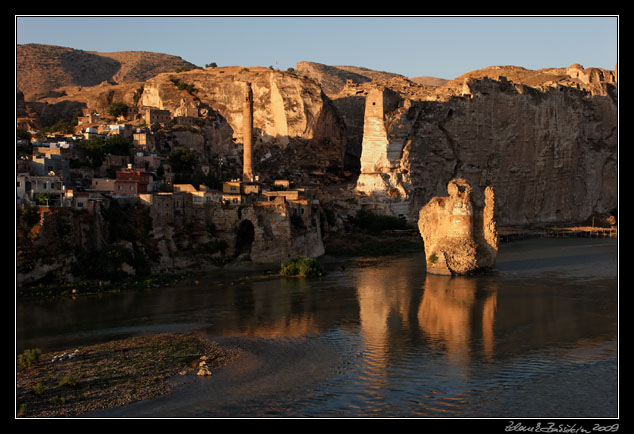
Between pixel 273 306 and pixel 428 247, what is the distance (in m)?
9.37

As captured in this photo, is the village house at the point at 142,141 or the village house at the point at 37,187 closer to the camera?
the village house at the point at 37,187

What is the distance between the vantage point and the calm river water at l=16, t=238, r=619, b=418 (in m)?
17.6

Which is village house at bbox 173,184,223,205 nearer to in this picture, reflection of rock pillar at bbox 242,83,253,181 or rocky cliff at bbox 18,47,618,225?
reflection of rock pillar at bbox 242,83,253,181

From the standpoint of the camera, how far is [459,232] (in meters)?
33.6

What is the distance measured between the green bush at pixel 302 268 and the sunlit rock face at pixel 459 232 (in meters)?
5.17

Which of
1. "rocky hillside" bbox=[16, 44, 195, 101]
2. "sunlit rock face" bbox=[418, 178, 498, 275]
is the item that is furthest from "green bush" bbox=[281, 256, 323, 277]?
"rocky hillside" bbox=[16, 44, 195, 101]

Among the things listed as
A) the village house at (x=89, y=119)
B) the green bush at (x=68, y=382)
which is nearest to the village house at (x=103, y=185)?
the green bush at (x=68, y=382)

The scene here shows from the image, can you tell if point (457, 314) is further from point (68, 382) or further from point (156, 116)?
point (156, 116)

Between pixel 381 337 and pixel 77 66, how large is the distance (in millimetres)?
95856

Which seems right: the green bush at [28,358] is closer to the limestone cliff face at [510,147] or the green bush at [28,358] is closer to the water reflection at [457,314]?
the water reflection at [457,314]

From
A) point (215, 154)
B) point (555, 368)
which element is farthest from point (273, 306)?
point (215, 154)

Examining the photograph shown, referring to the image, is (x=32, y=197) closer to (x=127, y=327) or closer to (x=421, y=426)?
(x=127, y=327)

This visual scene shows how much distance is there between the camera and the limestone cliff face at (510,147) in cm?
5869

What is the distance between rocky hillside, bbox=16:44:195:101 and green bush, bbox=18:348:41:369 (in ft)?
237
